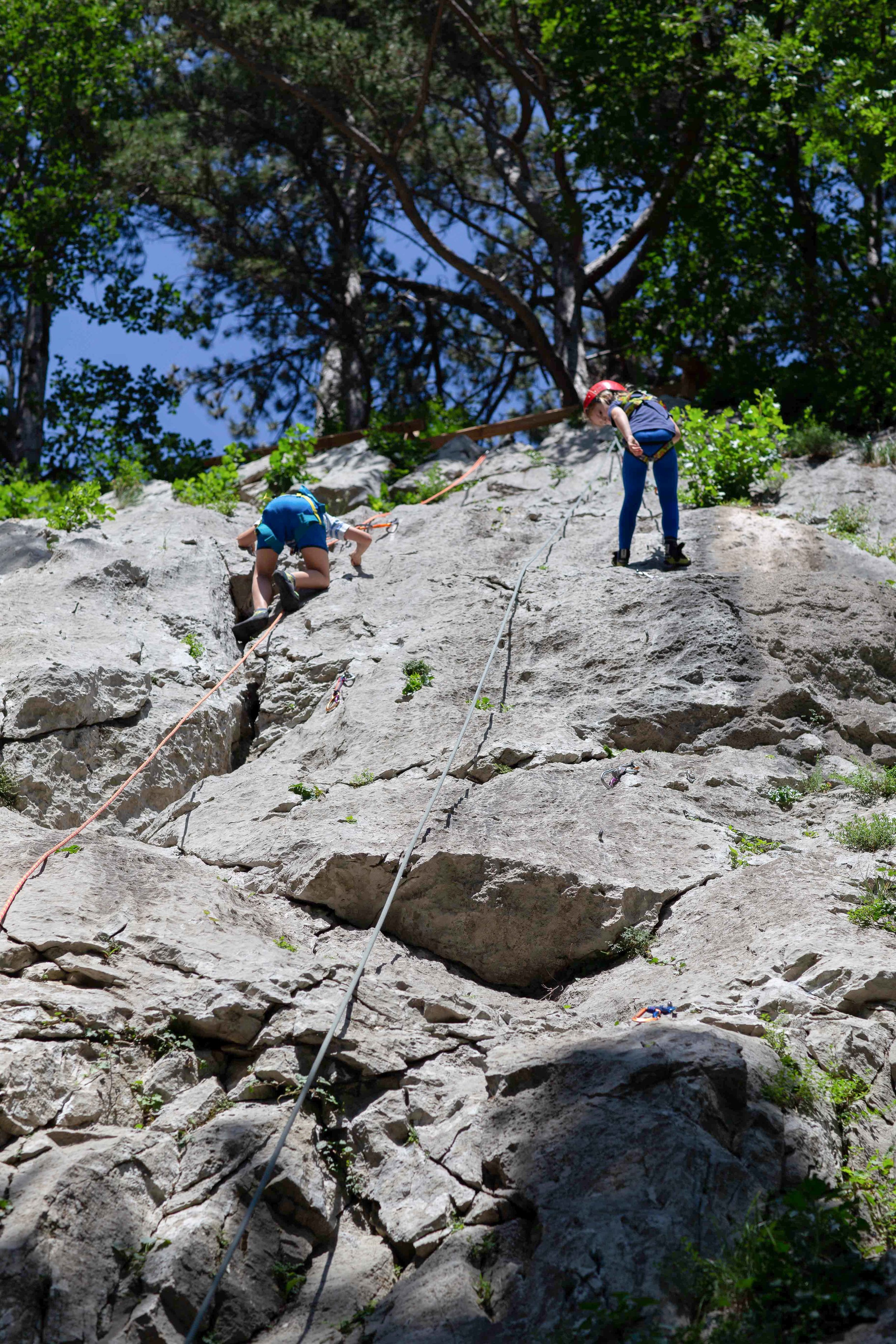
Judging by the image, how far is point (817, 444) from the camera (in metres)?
10.0

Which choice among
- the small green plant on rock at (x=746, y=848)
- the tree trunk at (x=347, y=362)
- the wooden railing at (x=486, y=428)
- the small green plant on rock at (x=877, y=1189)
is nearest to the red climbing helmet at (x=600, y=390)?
the small green plant on rock at (x=746, y=848)

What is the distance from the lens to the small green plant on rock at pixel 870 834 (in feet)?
17.1

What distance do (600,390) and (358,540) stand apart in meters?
2.06

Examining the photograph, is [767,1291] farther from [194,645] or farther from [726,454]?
[726,454]

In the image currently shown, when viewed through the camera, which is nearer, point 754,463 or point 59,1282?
point 59,1282

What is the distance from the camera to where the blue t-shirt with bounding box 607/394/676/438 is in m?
7.48

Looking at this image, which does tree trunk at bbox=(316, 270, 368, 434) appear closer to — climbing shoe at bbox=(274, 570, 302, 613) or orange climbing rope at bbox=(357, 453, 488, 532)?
orange climbing rope at bbox=(357, 453, 488, 532)

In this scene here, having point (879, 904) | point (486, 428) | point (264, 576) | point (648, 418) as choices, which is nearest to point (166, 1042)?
point (879, 904)

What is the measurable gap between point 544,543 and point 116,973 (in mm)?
4734

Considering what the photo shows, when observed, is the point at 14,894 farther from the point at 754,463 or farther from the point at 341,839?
the point at 754,463

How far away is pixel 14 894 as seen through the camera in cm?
473

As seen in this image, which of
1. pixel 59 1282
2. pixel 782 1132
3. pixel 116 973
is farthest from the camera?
pixel 116 973

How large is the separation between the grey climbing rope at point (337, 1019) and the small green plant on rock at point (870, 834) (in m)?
1.90

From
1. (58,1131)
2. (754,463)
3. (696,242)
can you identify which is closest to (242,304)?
(696,242)
